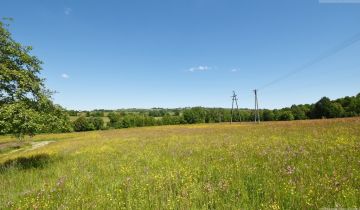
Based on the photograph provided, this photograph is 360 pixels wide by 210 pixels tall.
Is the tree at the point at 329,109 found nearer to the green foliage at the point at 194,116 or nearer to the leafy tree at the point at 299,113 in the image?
the leafy tree at the point at 299,113

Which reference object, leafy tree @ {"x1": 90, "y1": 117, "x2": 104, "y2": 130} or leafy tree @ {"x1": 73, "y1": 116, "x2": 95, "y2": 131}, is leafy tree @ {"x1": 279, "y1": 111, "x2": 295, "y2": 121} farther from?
leafy tree @ {"x1": 73, "y1": 116, "x2": 95, "y2": 131}

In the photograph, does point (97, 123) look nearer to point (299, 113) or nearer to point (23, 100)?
point (299, 113)

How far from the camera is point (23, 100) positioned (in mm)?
11836

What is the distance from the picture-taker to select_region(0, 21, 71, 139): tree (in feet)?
34.2

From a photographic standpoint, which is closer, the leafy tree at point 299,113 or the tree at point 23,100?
the tree at point 23,100

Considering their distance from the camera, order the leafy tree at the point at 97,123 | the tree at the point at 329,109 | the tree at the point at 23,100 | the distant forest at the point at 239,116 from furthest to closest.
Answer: the leafy tree at the point at 97,123
the distant forest at the point at 239,116
the tree at the point at 329,109
the tree at the point at 23,100

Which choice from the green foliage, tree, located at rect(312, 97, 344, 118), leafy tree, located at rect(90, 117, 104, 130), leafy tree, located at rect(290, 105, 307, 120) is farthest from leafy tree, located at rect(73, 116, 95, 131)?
tree, located at rect(312, 97, 344, 118)

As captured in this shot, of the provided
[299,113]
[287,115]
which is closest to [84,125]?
[287,115]

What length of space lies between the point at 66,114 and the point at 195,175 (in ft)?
31.9

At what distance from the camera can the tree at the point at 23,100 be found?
411 inches

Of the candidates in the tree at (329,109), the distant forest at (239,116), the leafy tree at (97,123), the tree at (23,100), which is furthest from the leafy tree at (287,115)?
the tree at (23,100)

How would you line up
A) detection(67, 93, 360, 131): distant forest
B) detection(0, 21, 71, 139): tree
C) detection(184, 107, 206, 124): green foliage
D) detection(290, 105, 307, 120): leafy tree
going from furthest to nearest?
detection(184, 107, 206, 124): green foliage < detection(290, 105, 307, 120): leafy tree < detection(67, 93, 360, 131): distant forest < detection(0, 21, 71, 139): tree

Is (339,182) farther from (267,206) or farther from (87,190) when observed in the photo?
(87,190)

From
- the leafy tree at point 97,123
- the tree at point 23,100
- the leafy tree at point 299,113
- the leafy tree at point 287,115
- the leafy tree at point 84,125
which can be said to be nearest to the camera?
the tree at point 23,100
